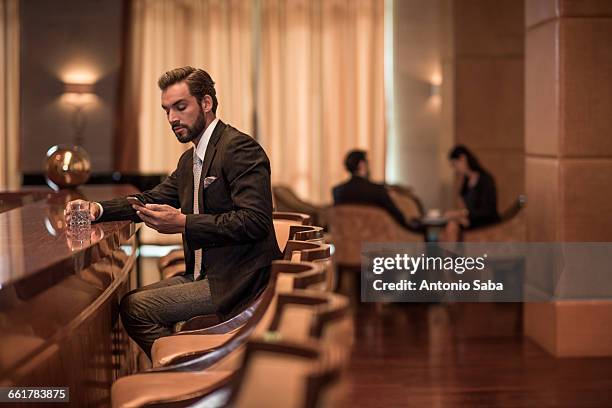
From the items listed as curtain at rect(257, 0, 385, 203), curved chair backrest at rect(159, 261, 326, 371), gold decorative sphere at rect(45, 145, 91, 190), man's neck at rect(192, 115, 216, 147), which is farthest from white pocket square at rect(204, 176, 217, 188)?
curtain at rect(257, 0, 385, 203)

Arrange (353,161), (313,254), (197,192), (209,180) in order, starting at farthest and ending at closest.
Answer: (353,161) → (197,192) → (209,180) → (313,254)

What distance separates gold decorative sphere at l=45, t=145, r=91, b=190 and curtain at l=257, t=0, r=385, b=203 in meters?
6.37

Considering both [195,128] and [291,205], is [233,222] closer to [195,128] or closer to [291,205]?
[195,128]

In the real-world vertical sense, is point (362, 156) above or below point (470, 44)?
below

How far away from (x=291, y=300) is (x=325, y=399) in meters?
0.36

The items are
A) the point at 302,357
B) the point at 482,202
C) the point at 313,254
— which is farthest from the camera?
the point at 482,202


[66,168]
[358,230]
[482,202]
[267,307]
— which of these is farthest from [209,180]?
[482,202]

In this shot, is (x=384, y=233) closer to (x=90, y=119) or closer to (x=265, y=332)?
(x=90, y=119)

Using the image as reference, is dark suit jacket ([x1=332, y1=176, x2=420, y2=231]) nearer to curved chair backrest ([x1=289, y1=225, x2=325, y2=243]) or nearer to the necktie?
the necktie

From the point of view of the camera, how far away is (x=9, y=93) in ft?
38.0

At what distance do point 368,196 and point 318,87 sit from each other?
4.08m

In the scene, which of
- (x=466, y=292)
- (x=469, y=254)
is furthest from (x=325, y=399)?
(x=469, y=254)

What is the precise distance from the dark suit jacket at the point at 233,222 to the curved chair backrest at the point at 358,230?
14.3ft

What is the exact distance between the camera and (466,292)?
700 centimetres
